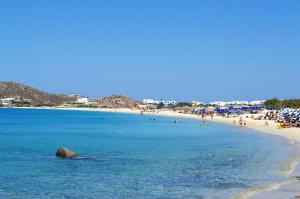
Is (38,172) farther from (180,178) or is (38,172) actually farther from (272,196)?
(272,196)

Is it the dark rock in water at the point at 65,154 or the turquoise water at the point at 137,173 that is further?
the dark rock in water at the point at 65,154

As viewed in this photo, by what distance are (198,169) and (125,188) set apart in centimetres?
673

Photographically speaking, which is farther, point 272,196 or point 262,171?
point 262,171

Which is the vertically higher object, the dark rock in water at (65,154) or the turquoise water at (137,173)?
the dark rock in water at (65,154)

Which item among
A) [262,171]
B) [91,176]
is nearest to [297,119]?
[262,171]

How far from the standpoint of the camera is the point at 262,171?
83.8 ft

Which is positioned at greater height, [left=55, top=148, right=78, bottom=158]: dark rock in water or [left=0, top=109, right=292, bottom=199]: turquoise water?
[left=55, top=148, right=78, bottom=158]: dark rock in water

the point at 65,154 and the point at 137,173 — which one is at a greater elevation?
the point at 65,154

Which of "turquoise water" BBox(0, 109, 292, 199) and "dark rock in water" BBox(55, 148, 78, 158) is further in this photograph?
"dark rock in water" BBox(55, 148, 78, 158)

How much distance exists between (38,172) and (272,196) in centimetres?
1182

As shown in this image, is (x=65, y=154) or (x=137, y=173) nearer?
(x=137, y=173)

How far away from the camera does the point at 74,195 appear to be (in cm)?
1902

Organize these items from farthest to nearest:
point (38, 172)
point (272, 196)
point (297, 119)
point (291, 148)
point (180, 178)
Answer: point (297, 119) < point (291, 148) < point (38, 172) < point (180, 178) < point (272, 196)

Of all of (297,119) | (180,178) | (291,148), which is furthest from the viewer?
(297,119)
